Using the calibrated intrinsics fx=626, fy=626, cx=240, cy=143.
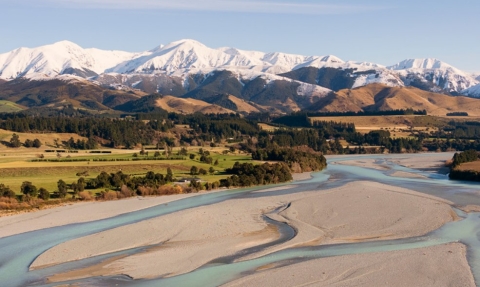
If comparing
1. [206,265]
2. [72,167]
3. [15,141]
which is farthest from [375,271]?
[15,141]

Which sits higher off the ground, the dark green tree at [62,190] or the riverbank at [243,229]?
the dark green tree at [62,190]

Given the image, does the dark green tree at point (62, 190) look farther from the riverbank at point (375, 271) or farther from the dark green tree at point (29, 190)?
the riverbank at point (375, 271)

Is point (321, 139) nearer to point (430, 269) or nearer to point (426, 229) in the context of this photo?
point (426, 229)

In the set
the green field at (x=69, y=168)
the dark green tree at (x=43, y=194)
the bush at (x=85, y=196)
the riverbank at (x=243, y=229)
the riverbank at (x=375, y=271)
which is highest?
the green field at (x=69, y=168)

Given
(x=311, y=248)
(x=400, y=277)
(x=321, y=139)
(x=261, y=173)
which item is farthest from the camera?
(x=321, y=139)

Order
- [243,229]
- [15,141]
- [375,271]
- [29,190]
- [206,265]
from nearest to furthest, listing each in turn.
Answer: [375,271]
[206,265]
[243,229]
[29,190]
[15,141]

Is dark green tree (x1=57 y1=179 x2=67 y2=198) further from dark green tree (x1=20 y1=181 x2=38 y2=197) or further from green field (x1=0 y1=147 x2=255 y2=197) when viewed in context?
dark green tree (x1=20 y1=181 x2=38 y2=197)

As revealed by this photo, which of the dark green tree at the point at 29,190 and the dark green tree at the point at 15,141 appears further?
the dark green tree at the point at 15,141

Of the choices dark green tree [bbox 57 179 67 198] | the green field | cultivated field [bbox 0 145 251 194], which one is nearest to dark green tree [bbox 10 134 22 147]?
cultivated field [bbox 0 145 251 194]

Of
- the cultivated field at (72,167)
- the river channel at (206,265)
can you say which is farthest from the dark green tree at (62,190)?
the river channel at (206,265)

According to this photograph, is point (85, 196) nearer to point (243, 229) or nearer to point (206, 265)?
point (243, 229)

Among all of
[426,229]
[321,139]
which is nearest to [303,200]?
[426,229]
